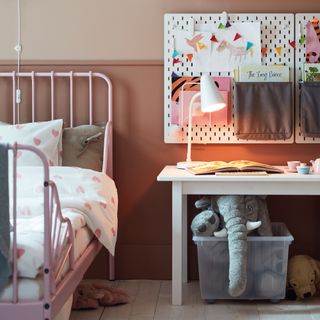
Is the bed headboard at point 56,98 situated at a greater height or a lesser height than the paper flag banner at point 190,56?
lesser

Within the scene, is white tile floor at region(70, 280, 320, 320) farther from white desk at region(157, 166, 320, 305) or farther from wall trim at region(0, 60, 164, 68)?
wall trim at region(0, 60, 164, 68)

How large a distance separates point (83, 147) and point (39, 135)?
0.24 meters

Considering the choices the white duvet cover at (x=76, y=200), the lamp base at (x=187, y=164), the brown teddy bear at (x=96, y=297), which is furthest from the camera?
the lamp base at (x=187, y=164)

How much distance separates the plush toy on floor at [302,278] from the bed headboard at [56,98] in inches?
46.7

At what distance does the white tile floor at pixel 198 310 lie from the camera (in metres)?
2.72

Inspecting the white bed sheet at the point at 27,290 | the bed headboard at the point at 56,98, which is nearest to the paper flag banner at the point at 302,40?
the bed headboard at the point at 56,98

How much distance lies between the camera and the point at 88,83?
3.27 metres

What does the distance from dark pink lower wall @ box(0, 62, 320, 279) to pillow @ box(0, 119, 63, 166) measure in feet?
1.24

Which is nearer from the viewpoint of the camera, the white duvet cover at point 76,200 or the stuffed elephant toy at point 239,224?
the white duvet cover at point 76,200

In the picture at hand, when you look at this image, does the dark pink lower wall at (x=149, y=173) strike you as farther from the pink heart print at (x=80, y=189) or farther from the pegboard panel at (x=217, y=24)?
the pink heart print at (x=80, y=189)

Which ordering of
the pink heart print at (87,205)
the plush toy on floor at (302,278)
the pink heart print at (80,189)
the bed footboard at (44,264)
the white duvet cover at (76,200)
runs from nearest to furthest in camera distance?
the bed footboard at (44,264)
the white duvet cover at (76,200)
the pink heart print at (87,205)
the pink heart print at (80,189)
the plush toy on floor at (302,278)

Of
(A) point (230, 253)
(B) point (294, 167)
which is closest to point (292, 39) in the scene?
(B) point (294, 167)

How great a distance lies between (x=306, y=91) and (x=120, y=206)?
1.13 m

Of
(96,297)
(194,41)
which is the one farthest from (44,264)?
(194,41)
